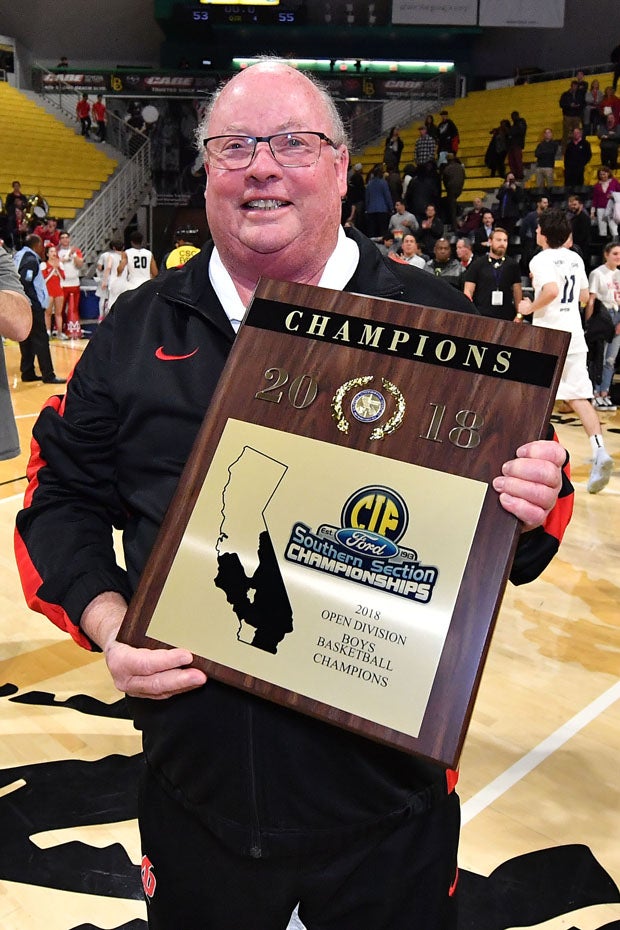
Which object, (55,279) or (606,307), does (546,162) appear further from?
(55,279)

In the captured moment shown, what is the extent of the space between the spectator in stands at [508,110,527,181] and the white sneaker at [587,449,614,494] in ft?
36.8

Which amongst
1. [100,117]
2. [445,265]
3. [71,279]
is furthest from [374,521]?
[100,117]

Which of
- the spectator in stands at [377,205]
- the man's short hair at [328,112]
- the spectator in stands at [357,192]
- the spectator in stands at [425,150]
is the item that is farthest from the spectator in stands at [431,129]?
the man's short hair at [328,112]

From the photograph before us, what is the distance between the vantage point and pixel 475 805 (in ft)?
7.84

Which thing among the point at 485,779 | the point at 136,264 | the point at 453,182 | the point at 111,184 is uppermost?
the point at 453,182

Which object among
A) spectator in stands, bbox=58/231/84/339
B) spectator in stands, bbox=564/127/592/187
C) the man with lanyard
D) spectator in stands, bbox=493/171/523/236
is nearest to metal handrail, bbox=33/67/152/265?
spectator in stands, bbox=58/231/84/339

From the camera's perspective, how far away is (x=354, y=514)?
1.00 meters

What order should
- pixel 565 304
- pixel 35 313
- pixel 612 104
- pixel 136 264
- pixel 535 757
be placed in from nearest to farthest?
pixel 535 757
pixel 565 304
pixel 35 313
pixel 136 264
pixel 612 104

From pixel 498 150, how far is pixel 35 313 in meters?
10.8

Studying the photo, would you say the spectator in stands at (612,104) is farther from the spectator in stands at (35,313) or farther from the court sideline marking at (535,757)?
the court sideline marking at (535,757)

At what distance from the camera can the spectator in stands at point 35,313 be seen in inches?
314

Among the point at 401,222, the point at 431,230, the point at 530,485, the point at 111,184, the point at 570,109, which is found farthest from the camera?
the point at 111,184

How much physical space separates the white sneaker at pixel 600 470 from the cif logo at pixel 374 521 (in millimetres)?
4466

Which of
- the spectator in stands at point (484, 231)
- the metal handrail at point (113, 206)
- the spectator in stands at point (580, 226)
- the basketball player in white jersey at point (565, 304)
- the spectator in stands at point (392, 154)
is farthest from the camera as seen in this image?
the metal handrail at point (113, 206)
